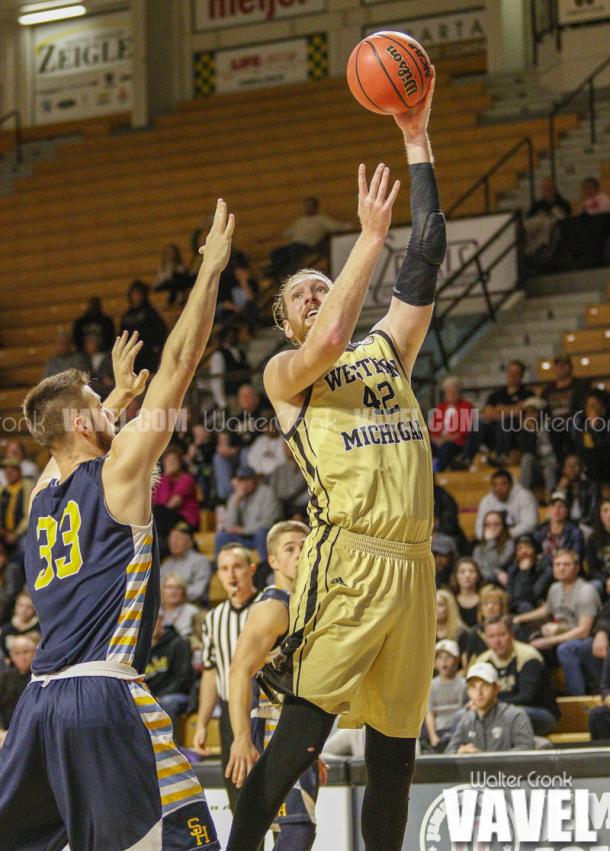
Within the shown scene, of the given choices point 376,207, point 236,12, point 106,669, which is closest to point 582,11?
point 236,12

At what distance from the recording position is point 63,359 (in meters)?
15.3

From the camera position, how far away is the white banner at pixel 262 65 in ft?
66.3

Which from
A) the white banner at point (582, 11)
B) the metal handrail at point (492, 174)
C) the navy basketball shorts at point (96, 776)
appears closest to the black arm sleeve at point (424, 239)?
the navy basketball shorts at point (96, 776)

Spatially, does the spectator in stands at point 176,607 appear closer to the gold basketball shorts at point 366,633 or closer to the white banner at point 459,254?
the white banner at point 459,254

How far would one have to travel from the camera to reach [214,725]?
33.1 feet

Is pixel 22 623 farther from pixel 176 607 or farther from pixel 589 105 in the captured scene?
pixel 589 105

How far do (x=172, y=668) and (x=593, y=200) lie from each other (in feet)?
24.0

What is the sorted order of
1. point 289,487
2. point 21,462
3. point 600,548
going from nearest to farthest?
point 600,548, point 289,487, point 21,462

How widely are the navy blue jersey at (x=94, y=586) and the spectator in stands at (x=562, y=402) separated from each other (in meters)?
7.83

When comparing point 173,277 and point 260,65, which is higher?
point 260,65

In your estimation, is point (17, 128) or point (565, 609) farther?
point (17, 128)

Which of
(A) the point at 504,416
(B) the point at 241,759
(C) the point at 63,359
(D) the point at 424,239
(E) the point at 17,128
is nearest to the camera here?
(D) the point at 424,239

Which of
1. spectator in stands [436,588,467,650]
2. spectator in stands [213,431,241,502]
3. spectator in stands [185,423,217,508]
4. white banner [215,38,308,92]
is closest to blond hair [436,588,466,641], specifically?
spectator in stands [436,588,467,650]

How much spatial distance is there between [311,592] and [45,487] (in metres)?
0.94
